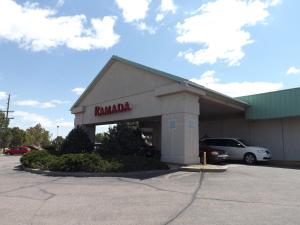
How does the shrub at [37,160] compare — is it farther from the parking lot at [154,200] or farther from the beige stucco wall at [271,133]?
the beige stucco wall at [271,133]

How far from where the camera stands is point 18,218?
7.34m

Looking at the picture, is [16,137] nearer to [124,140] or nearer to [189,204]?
[124,140]

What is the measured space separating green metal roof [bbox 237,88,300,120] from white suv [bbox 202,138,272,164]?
267cm

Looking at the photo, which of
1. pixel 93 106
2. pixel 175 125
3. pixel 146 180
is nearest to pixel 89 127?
pixel 93 106

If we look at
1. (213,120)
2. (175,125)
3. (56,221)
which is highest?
(213,120)

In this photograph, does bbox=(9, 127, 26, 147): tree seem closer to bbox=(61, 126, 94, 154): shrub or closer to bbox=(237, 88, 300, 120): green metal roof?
bbox=(61, 126, 94, 154): shrub

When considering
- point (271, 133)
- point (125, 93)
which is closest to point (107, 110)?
point (125, 93)

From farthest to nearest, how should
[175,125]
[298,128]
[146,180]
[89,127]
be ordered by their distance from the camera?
[89,127] → [298,128] → [175,125] → [146,180]

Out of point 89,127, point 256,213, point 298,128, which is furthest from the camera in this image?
point 89,127

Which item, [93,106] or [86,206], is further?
[93,106]

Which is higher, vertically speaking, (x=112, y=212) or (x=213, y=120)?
(x=213, y=120)

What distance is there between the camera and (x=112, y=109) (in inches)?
947

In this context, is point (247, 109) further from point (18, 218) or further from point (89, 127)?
point (18, 218)

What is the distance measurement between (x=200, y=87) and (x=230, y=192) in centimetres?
923
